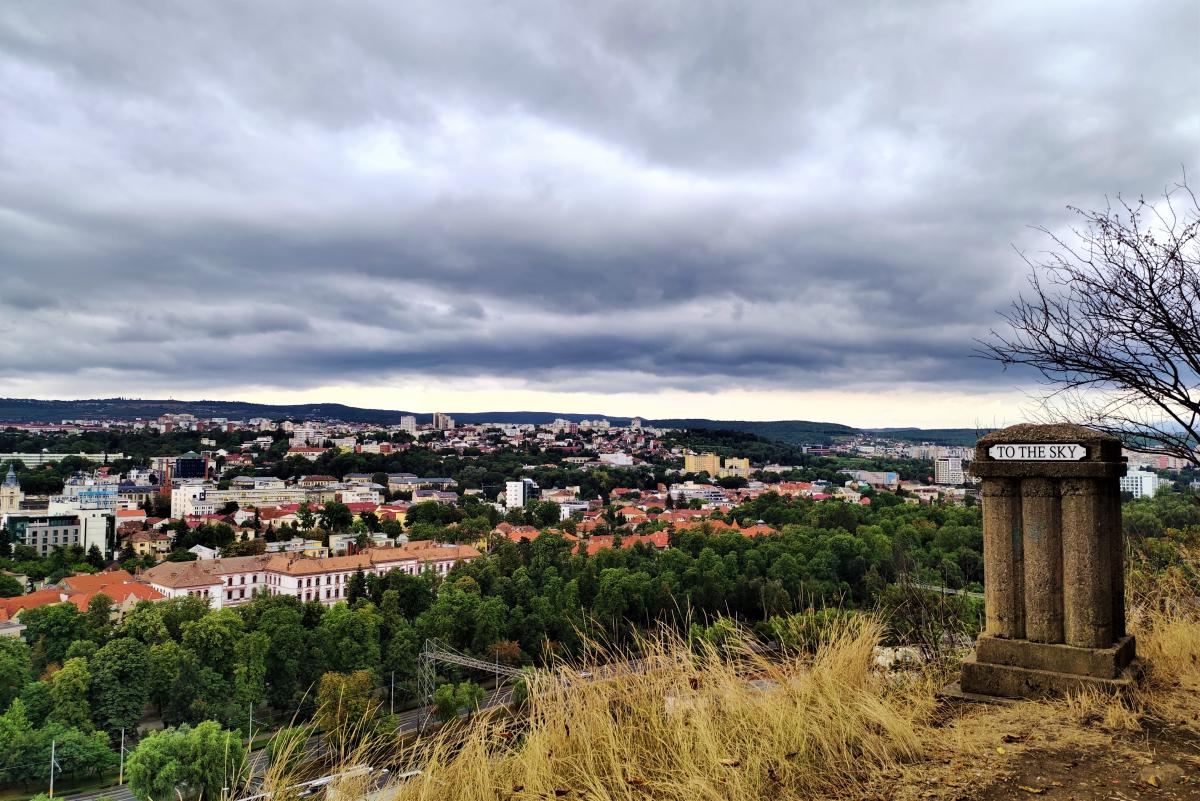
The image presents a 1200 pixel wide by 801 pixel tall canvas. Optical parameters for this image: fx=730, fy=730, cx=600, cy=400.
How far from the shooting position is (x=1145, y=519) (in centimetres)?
2106

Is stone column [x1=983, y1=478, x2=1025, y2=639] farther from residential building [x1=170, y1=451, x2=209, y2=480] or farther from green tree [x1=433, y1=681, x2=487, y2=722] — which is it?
residential building [x1=170, y1=451, x2=209, y2=480]

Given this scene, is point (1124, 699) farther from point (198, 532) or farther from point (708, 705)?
point (198, 532)

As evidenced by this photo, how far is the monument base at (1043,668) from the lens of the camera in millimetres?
3594

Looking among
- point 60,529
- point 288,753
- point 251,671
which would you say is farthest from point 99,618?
point 60,529

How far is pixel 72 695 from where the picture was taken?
2275 cm

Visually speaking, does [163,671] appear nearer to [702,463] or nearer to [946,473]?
[946,473]

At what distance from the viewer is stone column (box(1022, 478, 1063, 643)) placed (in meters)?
3.78

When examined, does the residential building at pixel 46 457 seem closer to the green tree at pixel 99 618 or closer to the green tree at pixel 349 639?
the green tree at pixel 99 618

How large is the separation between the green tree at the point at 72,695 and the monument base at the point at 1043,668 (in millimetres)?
27089

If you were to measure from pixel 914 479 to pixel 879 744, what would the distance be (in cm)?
11861

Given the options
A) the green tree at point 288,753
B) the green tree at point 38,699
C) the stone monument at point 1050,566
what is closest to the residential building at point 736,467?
the green tree at point 38,699

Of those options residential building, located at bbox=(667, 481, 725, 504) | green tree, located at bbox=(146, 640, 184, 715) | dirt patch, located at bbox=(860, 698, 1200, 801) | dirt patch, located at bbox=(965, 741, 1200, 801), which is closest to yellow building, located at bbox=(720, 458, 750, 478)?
residential building, located at bbox=(667, 481, 725, 504)

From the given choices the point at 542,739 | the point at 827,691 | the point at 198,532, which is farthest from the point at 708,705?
the point at 198,532

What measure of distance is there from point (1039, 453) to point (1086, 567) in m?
0.61
